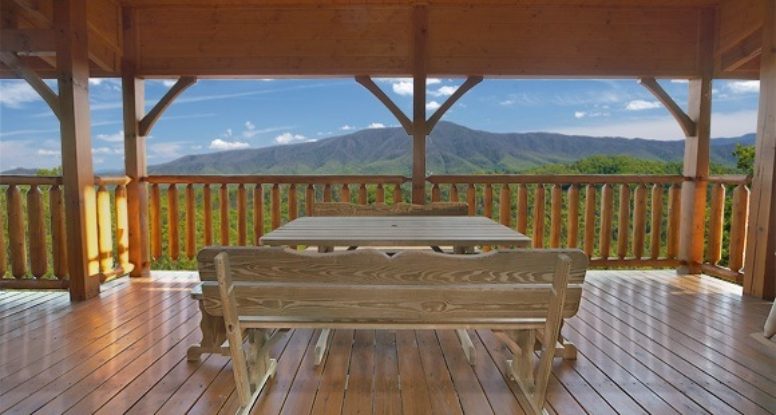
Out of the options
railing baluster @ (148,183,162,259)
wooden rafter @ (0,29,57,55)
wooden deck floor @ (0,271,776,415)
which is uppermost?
wooden rafter @ (0,29,57,55)

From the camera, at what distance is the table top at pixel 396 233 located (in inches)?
82.6

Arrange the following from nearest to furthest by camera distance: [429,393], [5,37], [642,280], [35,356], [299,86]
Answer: [429,393] < [35,356] < [5,37] < [642,280] < [299,86]

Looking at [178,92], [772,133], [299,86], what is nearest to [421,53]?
[178,92]

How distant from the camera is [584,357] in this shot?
2361 mm

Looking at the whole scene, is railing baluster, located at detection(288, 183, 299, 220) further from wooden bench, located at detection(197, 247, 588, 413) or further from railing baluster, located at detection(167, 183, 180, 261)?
wooden bench, located at detection(197, 247, 588, 413)

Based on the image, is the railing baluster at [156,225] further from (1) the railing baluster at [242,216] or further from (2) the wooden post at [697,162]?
(2) the wooden post at [697,162]

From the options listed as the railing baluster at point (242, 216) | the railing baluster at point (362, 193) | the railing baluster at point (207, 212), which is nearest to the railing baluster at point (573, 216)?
the railing baluster at point (362, 193)

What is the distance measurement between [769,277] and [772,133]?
116 cm

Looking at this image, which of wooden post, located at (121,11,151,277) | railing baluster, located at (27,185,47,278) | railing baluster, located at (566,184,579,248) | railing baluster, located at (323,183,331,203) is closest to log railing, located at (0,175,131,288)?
railing baluster, located at (27,185,47,278)

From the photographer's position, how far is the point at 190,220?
4.42 m

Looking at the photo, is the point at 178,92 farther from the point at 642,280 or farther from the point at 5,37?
the point at 642,280

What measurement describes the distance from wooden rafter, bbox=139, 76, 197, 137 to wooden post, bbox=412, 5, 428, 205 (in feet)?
7.32

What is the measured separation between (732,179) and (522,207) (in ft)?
6.23

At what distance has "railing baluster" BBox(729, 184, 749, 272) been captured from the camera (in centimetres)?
393
